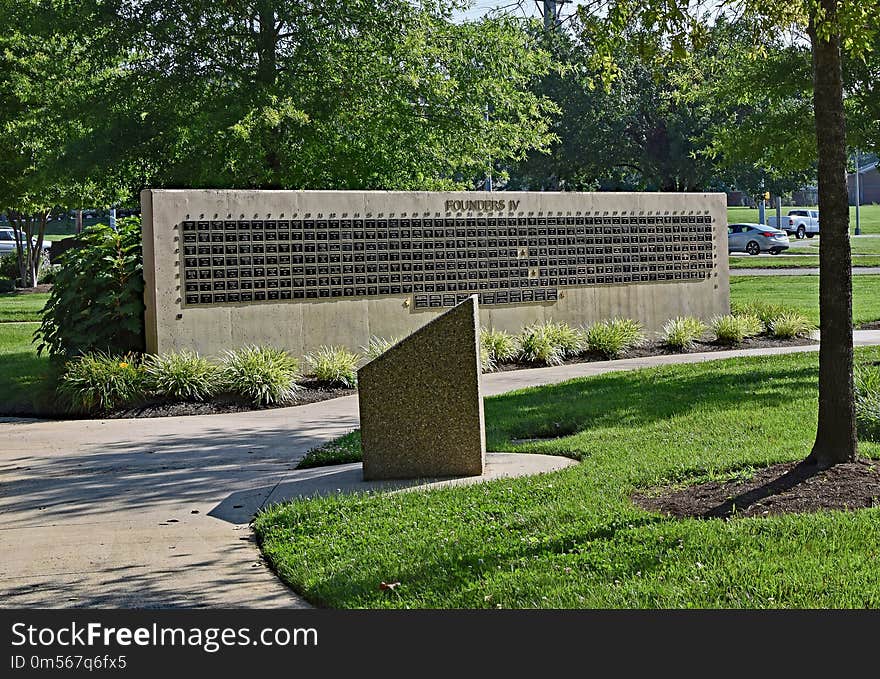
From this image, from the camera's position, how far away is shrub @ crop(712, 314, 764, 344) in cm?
1712

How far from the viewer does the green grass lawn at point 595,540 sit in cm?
501

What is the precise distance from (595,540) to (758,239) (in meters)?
45.3

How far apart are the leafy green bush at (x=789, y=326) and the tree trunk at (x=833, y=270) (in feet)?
35.2

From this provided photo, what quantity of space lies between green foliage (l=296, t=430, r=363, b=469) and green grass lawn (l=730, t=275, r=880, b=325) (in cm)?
1207

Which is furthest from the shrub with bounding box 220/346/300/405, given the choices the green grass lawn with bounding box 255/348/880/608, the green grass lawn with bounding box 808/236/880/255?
the green grass lawn with bounding box 808/236/880/255

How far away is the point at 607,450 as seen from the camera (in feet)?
28.0

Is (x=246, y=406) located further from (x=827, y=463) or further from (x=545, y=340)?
(x=827, y=463)

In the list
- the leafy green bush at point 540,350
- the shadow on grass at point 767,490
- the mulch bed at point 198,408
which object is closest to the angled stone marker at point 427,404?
the shadow on grass at point 767,490

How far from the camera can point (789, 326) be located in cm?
1742

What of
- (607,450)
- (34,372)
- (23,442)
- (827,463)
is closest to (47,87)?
(34,372)

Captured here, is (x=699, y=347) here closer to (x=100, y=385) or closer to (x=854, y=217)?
(x=100, y=385)

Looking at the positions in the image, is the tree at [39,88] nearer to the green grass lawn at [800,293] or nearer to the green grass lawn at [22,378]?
the green grass lawn at [22,378]

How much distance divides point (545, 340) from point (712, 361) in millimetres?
2415

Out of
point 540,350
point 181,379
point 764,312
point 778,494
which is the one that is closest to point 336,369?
point 181,379
